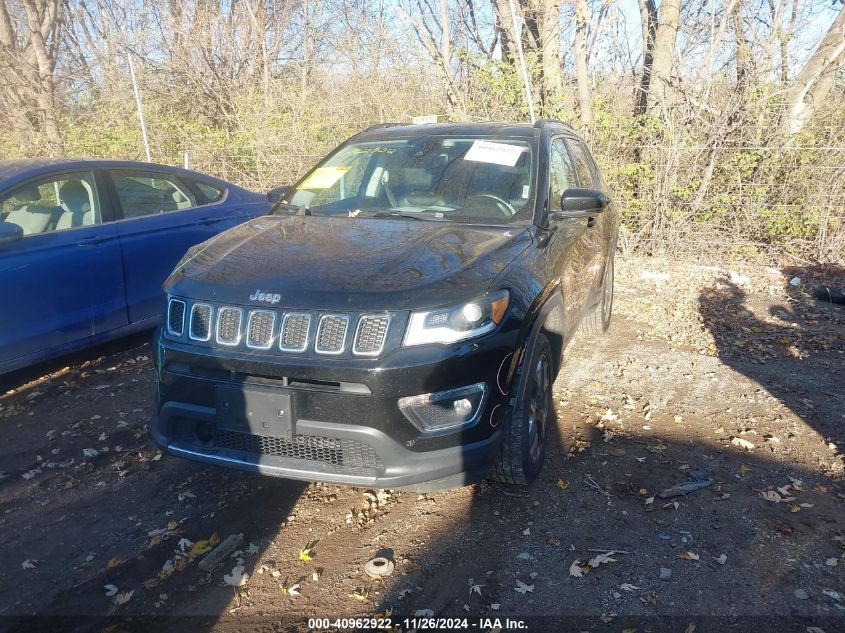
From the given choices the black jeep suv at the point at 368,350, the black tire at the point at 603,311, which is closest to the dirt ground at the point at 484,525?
the black jeep suv at the point at 368,350

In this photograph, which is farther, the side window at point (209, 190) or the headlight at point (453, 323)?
the side window at point (209, 190)

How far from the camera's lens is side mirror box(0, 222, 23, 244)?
13.9ft

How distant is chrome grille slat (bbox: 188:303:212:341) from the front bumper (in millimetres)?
62

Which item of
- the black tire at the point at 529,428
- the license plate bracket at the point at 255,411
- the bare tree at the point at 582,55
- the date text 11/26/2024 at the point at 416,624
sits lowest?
the date text 11/26/2024 at the point at 416,624

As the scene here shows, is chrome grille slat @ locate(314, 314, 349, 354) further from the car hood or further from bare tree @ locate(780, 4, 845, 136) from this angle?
bare tree @ locate(780, 4, 845, 136)

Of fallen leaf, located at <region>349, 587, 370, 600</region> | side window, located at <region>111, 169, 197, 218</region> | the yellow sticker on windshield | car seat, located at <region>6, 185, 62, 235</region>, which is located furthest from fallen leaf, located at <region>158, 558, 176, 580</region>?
side window, located at <region>111, 169, 197, 218</region>

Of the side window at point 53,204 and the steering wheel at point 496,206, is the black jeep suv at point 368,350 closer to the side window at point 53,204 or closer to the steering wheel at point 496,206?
the steering wheel at point 496,206

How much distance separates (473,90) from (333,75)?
14.6 ft

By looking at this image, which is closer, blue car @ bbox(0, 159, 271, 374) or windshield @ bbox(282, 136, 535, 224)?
windshield @ bbox(282, 136, 535, 224)

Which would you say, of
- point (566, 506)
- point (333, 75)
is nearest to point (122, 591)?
point (566, 506)

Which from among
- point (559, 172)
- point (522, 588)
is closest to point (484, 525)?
point (522, 588)

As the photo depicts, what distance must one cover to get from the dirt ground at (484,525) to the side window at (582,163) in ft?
5.23

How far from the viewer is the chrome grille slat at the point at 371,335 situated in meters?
2.63

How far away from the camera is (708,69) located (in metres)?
9.23
